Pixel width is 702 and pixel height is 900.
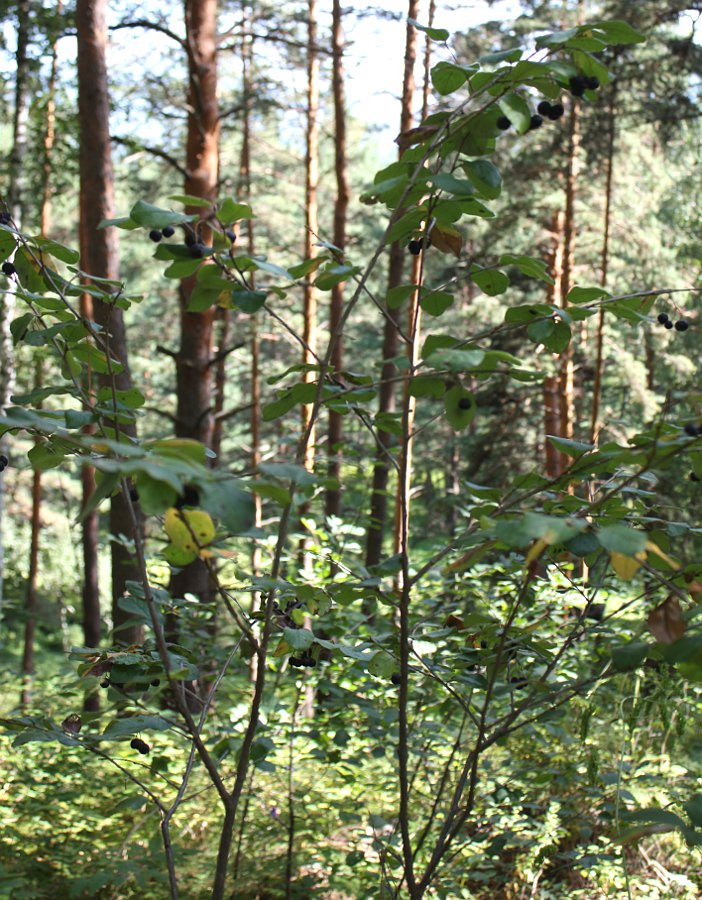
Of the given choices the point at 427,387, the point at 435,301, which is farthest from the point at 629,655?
the point at 435,301

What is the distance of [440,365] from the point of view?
3.76 feet

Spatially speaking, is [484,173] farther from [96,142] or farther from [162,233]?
[96,142]

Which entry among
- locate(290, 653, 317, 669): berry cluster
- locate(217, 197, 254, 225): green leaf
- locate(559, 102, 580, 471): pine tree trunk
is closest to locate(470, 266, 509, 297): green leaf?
locate(217, 197, 254, 225): green leaf

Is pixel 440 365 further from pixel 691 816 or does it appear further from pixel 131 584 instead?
pixel 131 584

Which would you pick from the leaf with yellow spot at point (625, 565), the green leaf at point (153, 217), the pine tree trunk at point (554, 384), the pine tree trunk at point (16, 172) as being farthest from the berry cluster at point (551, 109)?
the pine tree trunk at point (554, 384)

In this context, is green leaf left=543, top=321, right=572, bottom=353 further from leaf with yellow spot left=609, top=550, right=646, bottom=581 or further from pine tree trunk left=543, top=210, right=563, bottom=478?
pine tree trunk left=543, top=210, right=563, bottom=478

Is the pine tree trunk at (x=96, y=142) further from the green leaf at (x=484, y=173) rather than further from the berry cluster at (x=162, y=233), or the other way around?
the green leaf at (x=484, y=173)

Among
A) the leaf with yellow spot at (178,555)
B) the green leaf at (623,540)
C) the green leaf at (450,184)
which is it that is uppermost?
the green leaf at (450,184)

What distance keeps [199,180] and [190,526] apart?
20.8 feet

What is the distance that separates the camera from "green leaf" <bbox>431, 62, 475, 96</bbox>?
4.33 feet

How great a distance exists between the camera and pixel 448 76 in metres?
1.37

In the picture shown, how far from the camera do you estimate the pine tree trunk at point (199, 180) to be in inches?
266

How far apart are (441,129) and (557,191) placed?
1127 cm

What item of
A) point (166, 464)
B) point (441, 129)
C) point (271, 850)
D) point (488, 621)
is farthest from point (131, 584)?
point (271, 850)
